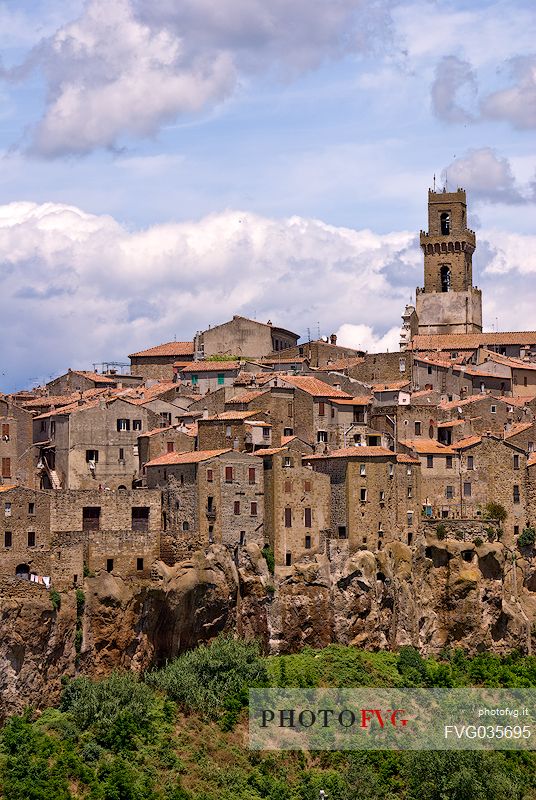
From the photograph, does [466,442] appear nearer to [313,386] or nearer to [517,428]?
[517,428]

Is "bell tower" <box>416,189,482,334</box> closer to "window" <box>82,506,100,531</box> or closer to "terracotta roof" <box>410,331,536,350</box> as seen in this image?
"terracotta roof" <box>410,331,536,350</box>

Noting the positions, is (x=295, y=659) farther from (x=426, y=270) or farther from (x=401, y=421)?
(x=426, y=270)

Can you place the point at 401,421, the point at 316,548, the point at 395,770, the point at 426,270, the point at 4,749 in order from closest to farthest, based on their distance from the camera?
the point at 4,749 → the point at 395,770 → the point at 316,548 → the point at 401,421 → the point at 426,270

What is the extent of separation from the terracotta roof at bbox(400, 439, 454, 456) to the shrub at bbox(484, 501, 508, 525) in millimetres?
3823

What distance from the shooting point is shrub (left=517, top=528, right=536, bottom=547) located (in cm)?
11000

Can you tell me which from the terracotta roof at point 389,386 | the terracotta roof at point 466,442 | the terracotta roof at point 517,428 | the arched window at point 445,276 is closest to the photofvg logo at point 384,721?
the terracotta roof at point 466,442

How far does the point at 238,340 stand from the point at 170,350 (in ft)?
16.6

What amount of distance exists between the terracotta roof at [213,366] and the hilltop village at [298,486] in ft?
0.51

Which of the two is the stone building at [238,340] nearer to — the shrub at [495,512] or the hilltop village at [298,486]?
the hilltop village at [298,486]

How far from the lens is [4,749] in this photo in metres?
87.6

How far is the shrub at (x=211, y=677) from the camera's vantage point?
94.1 meters

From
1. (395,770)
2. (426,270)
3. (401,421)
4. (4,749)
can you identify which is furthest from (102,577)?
(426,270)

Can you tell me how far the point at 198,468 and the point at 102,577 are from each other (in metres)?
7.88

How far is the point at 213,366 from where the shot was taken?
122 metres
